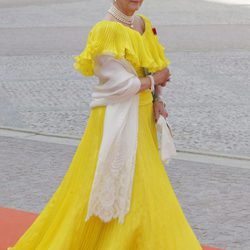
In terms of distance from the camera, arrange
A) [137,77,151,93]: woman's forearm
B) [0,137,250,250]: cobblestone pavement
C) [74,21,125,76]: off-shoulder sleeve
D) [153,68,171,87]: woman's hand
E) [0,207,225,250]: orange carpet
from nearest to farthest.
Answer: [74,21,125,76]: off-shoulder sleeve, [137,77,151,93]: woman's forearm, [153,68,171,87]: woman's hand, [0,207,225,250]: orange carpet, [0,137,250,250]: cobblestone pavement

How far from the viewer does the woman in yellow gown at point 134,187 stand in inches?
176

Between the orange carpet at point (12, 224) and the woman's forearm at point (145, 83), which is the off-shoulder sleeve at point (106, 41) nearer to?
the woman's forearm at point (145, 83)

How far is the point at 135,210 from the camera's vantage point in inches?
179

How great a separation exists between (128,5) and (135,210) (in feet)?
3.60

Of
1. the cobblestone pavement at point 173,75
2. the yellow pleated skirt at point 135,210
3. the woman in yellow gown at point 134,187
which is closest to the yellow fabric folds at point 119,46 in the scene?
the woman in yellow gown at point 134,187

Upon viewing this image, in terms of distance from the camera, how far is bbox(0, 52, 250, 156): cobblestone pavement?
8.84 m

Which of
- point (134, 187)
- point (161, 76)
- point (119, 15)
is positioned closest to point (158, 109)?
point (161, 76)

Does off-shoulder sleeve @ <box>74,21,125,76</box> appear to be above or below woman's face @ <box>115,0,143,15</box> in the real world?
below

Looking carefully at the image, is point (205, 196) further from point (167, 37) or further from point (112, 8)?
point (167, 37)

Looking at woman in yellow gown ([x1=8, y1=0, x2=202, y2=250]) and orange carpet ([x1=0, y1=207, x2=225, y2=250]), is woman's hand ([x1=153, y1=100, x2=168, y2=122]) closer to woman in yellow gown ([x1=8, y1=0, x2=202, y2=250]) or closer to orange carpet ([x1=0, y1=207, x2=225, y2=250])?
woman in yellow gown ([x1=8, y1=0, x2=202, y2=250])

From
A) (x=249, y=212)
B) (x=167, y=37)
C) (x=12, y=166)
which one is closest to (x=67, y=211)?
(x=249, y=212)

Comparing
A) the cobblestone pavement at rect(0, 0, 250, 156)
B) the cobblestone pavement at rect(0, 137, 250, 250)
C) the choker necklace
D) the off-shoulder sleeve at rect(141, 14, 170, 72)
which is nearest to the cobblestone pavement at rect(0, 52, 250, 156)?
the cobblestone pavement at rect(0, 0, 250, 156)

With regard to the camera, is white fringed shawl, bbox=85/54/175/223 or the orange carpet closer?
white fringed shawl, bbox=85/54/175/223

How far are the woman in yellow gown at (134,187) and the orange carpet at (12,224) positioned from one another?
896mm
